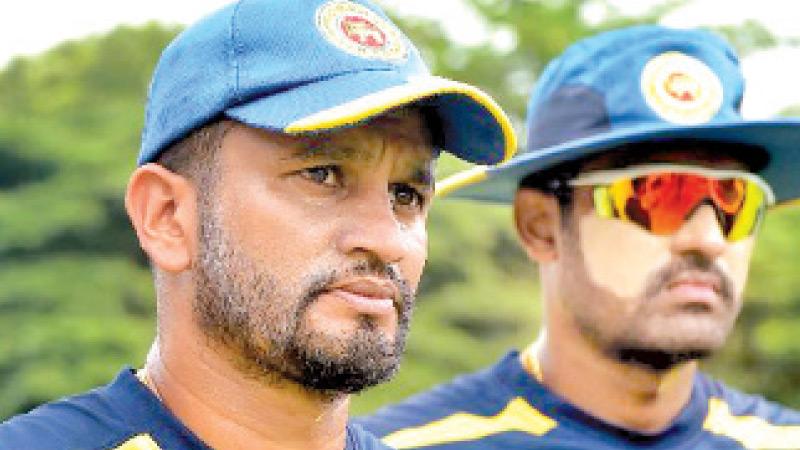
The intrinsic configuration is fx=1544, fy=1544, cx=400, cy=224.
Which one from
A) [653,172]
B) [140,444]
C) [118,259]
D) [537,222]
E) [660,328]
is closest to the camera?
[140,444]

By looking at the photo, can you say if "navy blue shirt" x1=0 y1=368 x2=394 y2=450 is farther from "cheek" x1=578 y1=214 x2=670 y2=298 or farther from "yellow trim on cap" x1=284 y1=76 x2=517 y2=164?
"cheek" x1=578 y1=214 x2=670 y2=298

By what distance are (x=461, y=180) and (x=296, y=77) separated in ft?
6.88

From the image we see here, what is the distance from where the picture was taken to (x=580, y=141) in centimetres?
433

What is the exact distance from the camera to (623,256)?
4258mm

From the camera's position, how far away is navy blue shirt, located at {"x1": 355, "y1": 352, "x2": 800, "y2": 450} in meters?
4.27

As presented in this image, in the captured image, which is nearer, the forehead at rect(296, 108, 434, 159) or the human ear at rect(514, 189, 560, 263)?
the forehead at rect(296, 108, 434, 159)

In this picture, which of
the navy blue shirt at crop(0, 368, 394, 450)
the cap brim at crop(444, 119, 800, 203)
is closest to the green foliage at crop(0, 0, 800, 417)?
the cap brim at crop(444, 119, 800, 203)

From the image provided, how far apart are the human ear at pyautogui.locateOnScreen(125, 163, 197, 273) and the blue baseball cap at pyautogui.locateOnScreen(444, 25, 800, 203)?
1.81 m

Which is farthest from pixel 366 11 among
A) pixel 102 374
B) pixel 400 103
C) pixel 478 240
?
pixel 478 240

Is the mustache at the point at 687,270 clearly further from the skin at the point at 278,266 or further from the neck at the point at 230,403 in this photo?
the neck at the point at 230,403

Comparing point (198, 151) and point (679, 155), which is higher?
point (198, 151)

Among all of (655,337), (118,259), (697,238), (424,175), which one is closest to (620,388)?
(655,337)

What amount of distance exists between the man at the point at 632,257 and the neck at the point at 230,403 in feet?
5.12

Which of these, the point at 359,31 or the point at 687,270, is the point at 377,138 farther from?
the point at 687,270
